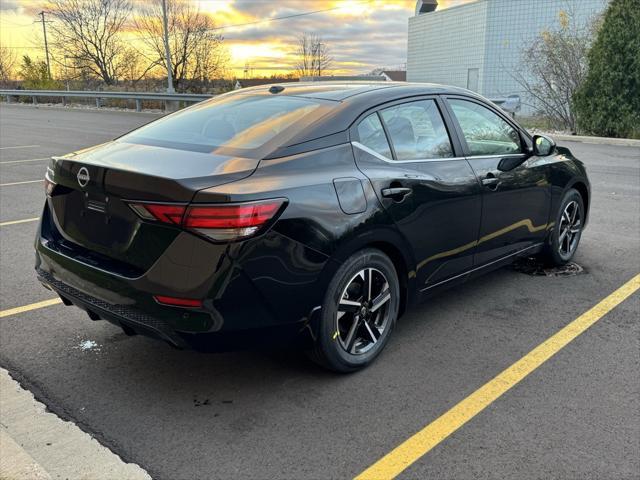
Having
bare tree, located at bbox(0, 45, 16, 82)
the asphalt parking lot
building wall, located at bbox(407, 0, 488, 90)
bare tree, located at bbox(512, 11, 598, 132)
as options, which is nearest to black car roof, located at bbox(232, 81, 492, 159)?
the asphalt parking lot

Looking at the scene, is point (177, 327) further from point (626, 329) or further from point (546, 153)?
point (546, 153)

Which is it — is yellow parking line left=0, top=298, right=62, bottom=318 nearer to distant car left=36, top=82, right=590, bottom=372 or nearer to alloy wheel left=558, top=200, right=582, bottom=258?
distant car left=36, top=82, right=590, bottom=372

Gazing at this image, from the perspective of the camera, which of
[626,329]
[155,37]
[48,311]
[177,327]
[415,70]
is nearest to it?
[177,327]

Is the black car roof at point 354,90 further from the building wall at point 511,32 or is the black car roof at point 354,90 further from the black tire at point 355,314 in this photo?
the building wall at point 511,32

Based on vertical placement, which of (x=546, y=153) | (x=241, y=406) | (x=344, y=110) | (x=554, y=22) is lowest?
(x=241, y=406)

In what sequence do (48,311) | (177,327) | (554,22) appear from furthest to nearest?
(554,22) → (48,311) → (177,327)

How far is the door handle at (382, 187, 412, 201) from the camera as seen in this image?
11.5ft

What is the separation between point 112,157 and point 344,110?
134cm

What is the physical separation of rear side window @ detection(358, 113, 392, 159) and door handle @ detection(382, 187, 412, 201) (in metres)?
0.22

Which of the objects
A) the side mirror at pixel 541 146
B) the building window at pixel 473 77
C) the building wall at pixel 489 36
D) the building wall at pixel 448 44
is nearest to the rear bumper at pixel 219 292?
the side mirror at pixel 541 146

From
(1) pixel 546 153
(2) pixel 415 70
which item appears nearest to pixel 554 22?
(2) pixel 415 70

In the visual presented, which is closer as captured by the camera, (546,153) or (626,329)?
(626,329)

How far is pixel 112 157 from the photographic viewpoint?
3289mm

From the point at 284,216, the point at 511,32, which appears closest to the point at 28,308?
the point at 284,216
